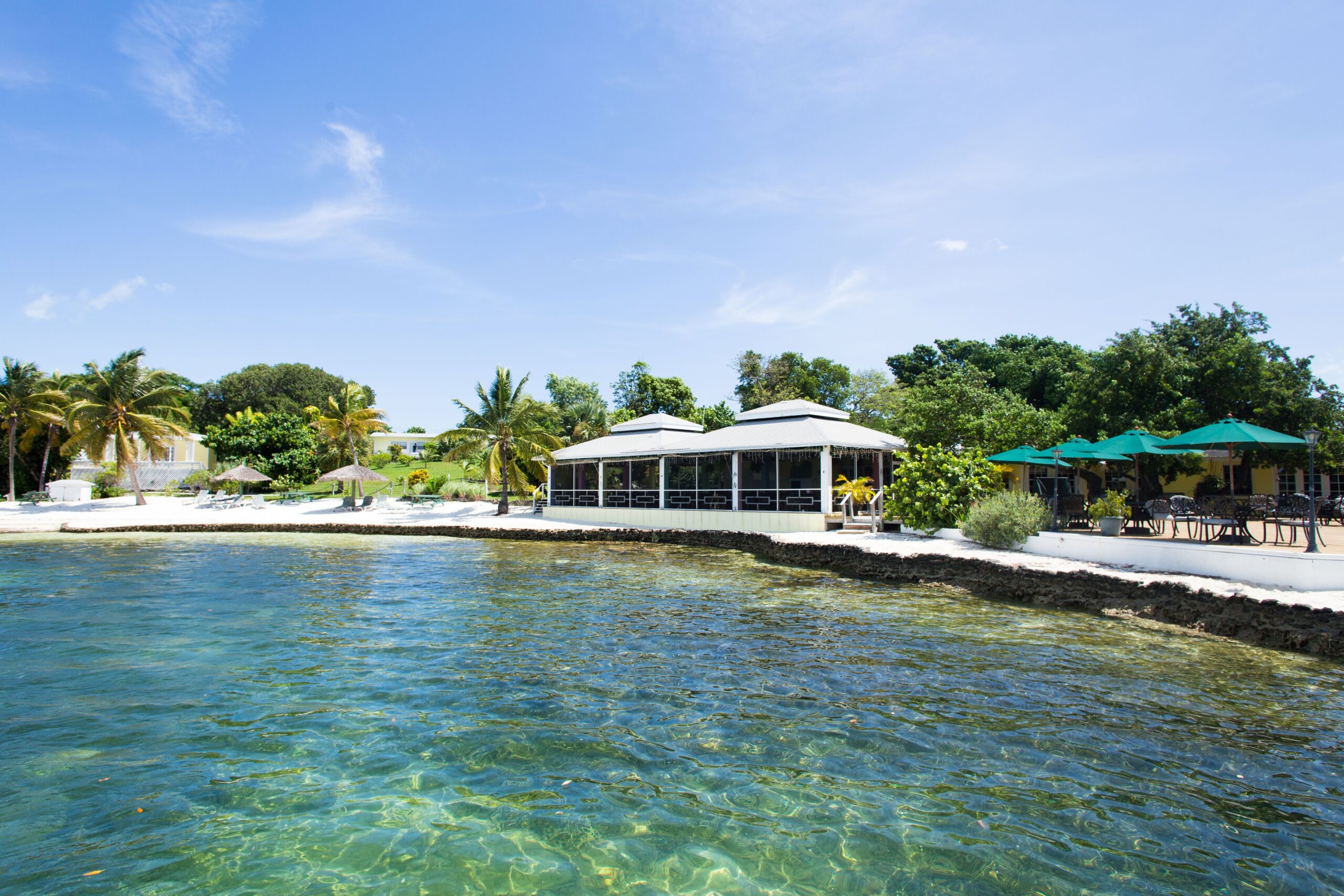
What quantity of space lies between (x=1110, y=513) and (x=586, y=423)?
93.6 ft

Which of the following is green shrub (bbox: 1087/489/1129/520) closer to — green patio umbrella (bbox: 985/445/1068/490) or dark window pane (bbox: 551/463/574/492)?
green patio umbrella (bbox: 985/445/1068/490)

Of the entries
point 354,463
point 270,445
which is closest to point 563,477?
point 354,463

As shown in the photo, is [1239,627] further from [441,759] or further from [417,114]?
[417,114]

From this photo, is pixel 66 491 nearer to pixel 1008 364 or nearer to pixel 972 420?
pixel 972 420

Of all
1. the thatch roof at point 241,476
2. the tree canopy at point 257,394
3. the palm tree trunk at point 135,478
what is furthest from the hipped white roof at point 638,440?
the tree canopy at point 257,394

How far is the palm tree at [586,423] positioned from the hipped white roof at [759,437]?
353 inches

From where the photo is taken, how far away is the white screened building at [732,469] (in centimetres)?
2109

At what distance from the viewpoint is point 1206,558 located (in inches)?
427

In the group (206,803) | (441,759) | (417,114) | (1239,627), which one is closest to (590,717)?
(441,759)

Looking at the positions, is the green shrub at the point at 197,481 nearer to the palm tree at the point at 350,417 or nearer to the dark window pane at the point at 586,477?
the palm tree at the point at 350,417

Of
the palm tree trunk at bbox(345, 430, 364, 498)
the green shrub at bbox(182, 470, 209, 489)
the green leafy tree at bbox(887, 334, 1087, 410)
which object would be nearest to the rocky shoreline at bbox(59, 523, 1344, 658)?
the palm tree trunk at bbox(345, 430, 364, 498)

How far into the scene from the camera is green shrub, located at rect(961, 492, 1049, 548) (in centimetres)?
1452

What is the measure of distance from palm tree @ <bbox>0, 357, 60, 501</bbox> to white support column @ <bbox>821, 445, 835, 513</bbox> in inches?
1455

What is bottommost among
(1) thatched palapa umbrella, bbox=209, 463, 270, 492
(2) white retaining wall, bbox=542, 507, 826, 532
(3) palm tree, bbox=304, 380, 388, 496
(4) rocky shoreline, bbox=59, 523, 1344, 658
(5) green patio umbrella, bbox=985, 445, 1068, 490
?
(4) rocky shoreline, bbox=59, 523, 1344, 658
